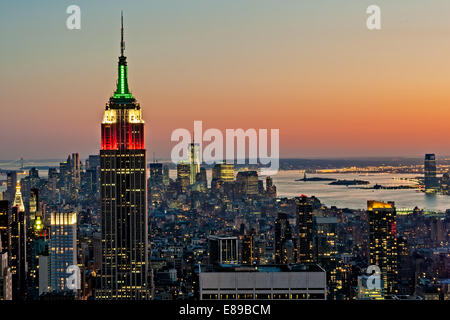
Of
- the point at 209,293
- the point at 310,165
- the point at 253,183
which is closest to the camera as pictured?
the point at 209,293

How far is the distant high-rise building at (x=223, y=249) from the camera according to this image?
1585 centimetres

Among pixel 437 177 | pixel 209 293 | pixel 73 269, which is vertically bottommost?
pixel 73 269

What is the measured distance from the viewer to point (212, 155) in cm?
1295

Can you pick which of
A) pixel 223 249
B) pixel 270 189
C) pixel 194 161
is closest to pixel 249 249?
pixel 223 249

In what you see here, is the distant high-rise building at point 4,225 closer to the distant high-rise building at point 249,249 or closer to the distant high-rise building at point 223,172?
the distant high-rise building at point 223,172

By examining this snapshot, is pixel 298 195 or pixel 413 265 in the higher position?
pixel 298 195

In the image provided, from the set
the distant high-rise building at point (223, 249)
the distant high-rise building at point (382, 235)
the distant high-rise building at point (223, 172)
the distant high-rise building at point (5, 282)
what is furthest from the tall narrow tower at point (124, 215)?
the distant high-rise building at point (382, 235)

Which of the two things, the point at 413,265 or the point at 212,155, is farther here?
the point at 413,265

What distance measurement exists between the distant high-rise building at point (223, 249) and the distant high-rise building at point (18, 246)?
14.1 ft

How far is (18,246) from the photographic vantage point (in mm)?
15789
